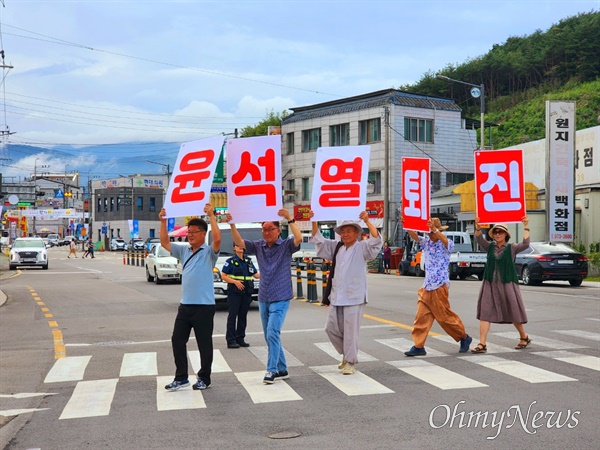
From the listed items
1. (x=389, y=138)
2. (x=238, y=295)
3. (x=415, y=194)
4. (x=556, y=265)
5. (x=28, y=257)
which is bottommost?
(x=28, y=257)

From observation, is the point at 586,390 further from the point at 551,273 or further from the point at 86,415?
the point at 551,273

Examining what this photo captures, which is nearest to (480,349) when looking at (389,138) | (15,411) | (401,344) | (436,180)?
(401,344)

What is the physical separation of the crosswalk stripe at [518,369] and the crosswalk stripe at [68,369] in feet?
16.2

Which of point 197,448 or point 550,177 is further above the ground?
point 550,177

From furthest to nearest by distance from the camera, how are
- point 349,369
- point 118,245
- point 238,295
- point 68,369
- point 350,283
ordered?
point 118,245
point 238,295
point 68,369
point 349,369
point 350,283

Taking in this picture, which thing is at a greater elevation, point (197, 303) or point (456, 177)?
point (456, 177)

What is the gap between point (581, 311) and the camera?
1748 cm

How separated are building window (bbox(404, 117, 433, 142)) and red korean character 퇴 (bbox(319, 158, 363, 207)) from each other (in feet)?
155

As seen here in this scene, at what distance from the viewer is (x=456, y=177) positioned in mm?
59250

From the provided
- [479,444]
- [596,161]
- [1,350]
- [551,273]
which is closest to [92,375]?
[1,350]

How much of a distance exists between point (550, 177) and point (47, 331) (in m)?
23.7

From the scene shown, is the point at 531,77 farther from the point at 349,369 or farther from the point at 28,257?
the point at 349,369

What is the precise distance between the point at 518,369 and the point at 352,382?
211 centimetres

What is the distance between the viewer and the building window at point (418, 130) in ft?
186
